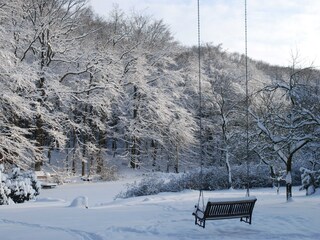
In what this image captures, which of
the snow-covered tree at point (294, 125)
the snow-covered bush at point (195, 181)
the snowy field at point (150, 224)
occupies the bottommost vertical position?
the snowy field at point (150, 224)

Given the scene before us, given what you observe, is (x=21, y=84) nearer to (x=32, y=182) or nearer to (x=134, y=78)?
(x=32, y=182)

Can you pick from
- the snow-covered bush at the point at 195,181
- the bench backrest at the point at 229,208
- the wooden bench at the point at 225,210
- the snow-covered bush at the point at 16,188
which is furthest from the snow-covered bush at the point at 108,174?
the bench backrest at the point at 229,208

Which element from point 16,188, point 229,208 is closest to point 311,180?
point 229,208

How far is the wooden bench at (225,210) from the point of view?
9.60m

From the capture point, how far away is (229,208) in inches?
389

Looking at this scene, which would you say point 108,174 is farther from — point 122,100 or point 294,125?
point 294,125

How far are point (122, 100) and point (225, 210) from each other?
2570 cm

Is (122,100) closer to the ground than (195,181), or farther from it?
farther from it

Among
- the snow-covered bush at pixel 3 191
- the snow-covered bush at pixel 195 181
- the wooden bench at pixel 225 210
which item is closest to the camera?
the wooden bench at pixel 225 210

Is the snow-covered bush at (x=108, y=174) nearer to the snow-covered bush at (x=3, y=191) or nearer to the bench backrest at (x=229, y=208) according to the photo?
the snow-covered bush at (x=3, y=191)

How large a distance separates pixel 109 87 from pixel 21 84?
8.53 m

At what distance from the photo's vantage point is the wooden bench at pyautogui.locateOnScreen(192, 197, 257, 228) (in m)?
9.60

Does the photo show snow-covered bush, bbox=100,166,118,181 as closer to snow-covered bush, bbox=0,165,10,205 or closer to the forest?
the forest

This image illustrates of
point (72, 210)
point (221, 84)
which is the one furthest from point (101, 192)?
point (221, 84)
